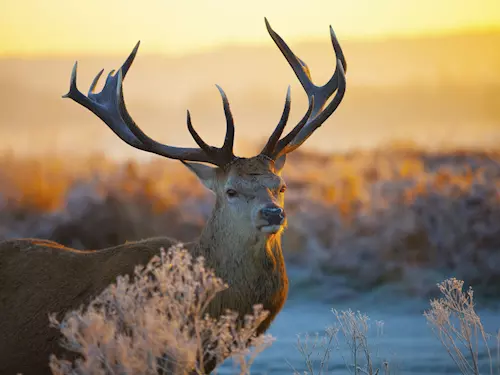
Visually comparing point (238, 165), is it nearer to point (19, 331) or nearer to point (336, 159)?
point (19, 331)

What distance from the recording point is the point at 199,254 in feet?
26.6

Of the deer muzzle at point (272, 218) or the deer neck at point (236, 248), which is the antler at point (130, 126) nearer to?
the deer neck at point (236, 248)

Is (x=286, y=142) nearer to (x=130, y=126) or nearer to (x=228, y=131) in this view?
(x=228, y=131)

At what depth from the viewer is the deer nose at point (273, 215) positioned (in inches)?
303

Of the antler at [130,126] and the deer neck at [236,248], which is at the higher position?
the antler at [130,126]

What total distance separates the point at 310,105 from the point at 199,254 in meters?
1.49

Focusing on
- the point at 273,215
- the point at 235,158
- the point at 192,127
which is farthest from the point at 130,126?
the point at 273,215

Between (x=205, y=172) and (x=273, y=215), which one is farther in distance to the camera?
(x=205, y=172)

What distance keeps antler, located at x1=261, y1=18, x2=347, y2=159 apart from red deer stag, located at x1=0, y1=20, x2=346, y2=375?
0.04ft

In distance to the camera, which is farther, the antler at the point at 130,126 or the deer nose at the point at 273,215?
the antler at the point at 130,126

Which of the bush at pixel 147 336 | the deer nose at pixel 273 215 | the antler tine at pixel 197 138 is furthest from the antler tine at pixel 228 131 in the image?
the bush at pixel 147 336

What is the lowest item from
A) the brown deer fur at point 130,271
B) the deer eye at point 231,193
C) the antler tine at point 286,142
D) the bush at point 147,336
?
the bush at point 147,336

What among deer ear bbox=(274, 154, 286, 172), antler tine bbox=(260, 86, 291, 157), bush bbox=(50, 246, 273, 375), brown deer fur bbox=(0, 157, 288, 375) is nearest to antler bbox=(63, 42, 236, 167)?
brown deer fur bbox=(0, 157, 288, 375)

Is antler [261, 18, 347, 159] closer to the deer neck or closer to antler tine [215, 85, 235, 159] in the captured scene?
antler tine [215, 85, 235, 159]
